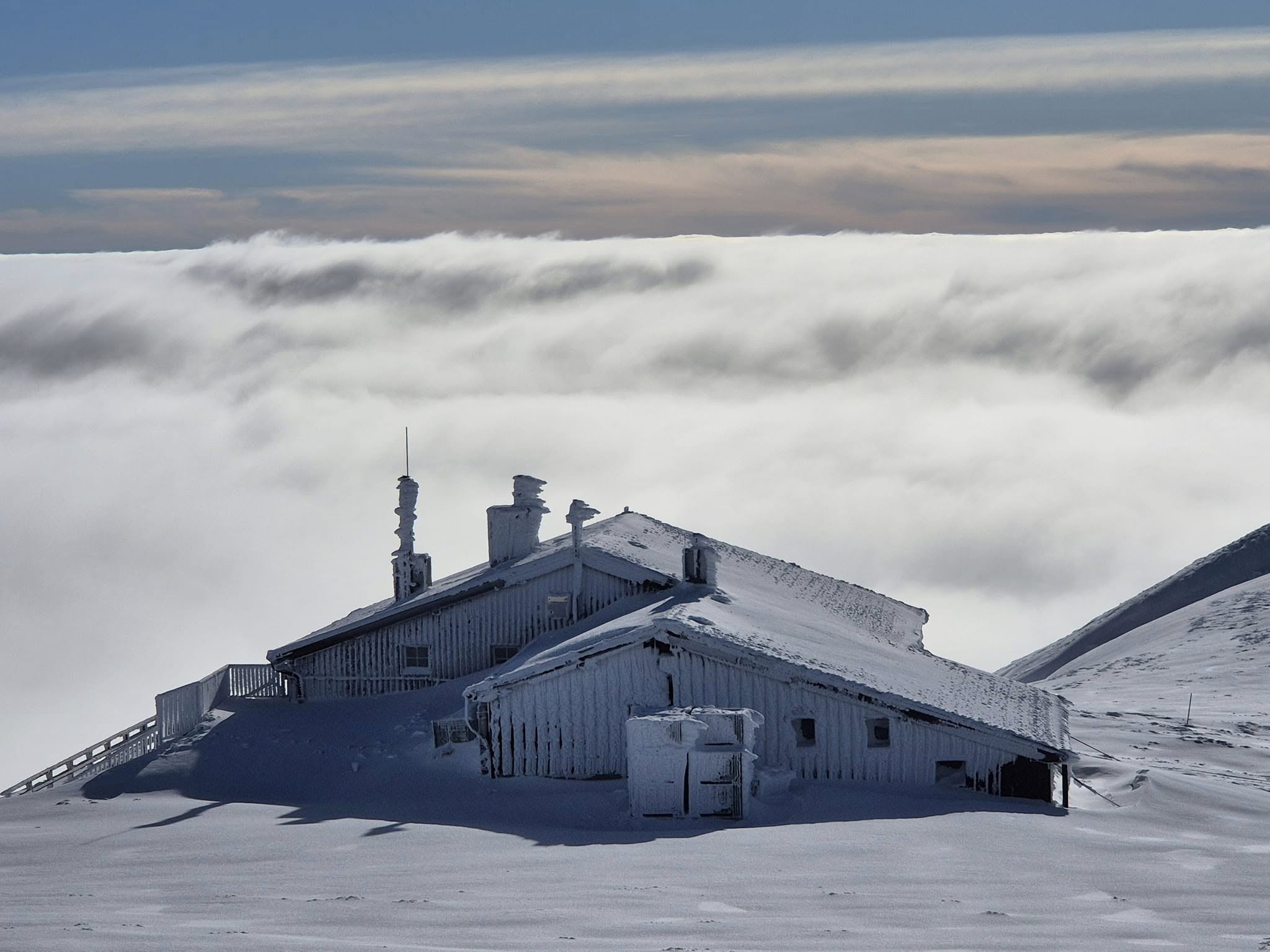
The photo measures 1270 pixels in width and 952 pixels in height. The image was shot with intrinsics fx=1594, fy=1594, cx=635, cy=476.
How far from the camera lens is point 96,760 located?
105 feet

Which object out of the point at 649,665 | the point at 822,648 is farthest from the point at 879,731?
the point at 649,665

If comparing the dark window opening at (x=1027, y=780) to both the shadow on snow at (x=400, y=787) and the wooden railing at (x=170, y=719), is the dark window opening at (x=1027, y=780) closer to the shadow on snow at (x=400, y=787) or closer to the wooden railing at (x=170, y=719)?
the shadow on snow at (x=400, y=787)

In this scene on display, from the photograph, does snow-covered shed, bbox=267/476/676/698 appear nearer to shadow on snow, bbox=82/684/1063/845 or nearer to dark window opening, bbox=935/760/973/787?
shadow on snow, bbox=82/684/1063/845

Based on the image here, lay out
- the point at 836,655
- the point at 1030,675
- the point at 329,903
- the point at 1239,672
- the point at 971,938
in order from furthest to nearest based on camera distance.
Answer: the point at 1030,675
the point at 1239,672
the point at 836,655
the point at 329,903
the point at 971,938

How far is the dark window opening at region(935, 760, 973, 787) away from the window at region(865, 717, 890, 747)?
0.91 metres

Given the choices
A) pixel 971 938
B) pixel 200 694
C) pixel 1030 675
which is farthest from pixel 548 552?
pixel 1030 675

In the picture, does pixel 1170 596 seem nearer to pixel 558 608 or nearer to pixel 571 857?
pixel 558 608

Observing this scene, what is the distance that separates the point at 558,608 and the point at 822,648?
7.30m

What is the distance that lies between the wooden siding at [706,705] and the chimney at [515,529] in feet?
31.0

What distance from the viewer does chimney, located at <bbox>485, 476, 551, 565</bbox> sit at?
1463 inches

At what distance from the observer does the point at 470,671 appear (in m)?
35.4

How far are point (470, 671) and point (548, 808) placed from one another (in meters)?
9.69

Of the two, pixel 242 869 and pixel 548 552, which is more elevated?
pixel 548 552

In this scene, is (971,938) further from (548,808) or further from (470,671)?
(470,671)
